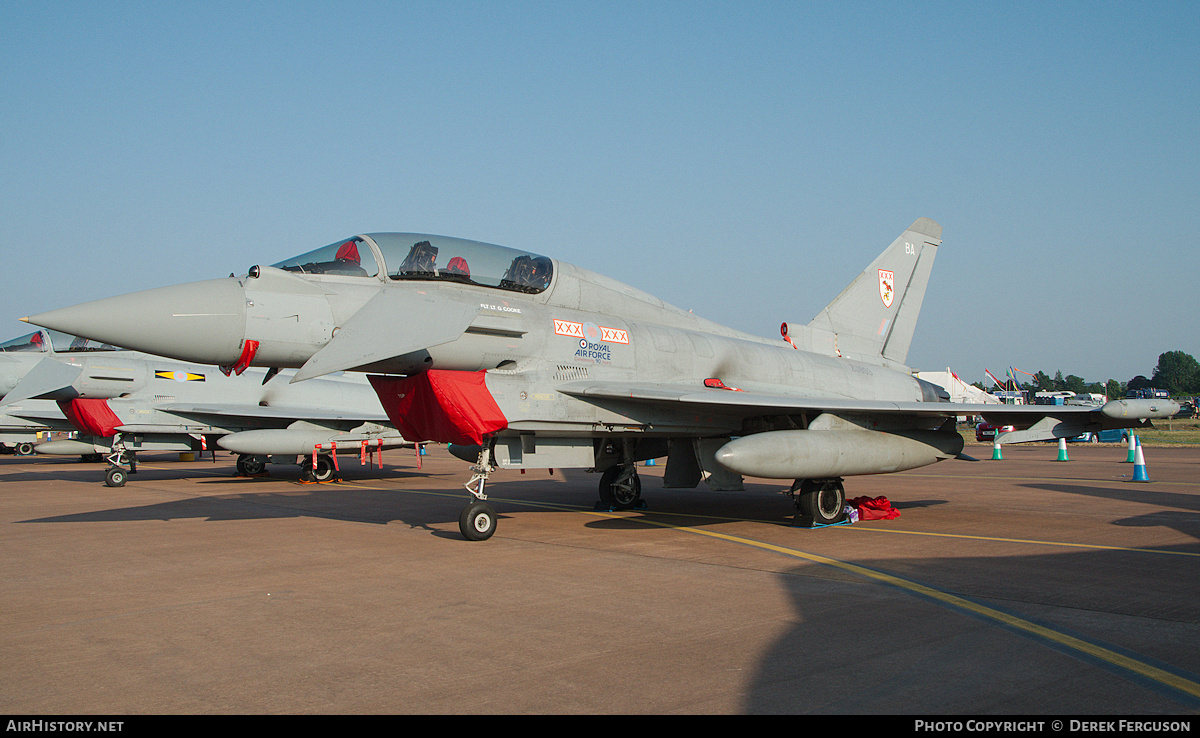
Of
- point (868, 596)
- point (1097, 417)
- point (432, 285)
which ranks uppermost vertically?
point (432, 285)

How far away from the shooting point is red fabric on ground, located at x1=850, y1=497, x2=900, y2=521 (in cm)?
1058

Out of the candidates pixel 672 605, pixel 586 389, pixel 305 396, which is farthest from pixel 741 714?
pixel 305 396

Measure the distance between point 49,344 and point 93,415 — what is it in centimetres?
210

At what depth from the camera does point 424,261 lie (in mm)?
8164

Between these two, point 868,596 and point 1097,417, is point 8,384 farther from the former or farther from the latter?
point 1097,417

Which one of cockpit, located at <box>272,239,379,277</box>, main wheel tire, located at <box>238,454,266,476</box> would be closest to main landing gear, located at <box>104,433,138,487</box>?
main wheel tire, located at <box>238,454,266,476</box>

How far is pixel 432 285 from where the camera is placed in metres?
8.13

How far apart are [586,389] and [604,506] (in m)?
3.78

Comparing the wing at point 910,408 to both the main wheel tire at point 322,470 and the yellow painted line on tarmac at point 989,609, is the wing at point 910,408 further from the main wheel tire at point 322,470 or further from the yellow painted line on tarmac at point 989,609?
the main wheel tire at point 322,470

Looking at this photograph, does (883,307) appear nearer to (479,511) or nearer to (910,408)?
(910,408)

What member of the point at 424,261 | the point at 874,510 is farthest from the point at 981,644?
the point at 874,510

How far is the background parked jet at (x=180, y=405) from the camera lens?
16.5m

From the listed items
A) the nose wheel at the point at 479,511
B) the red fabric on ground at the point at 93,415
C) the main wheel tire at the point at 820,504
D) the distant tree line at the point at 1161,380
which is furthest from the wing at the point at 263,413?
the distant tree line at the point at 1161,380

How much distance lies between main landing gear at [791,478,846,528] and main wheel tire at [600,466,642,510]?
2602 millimetres
